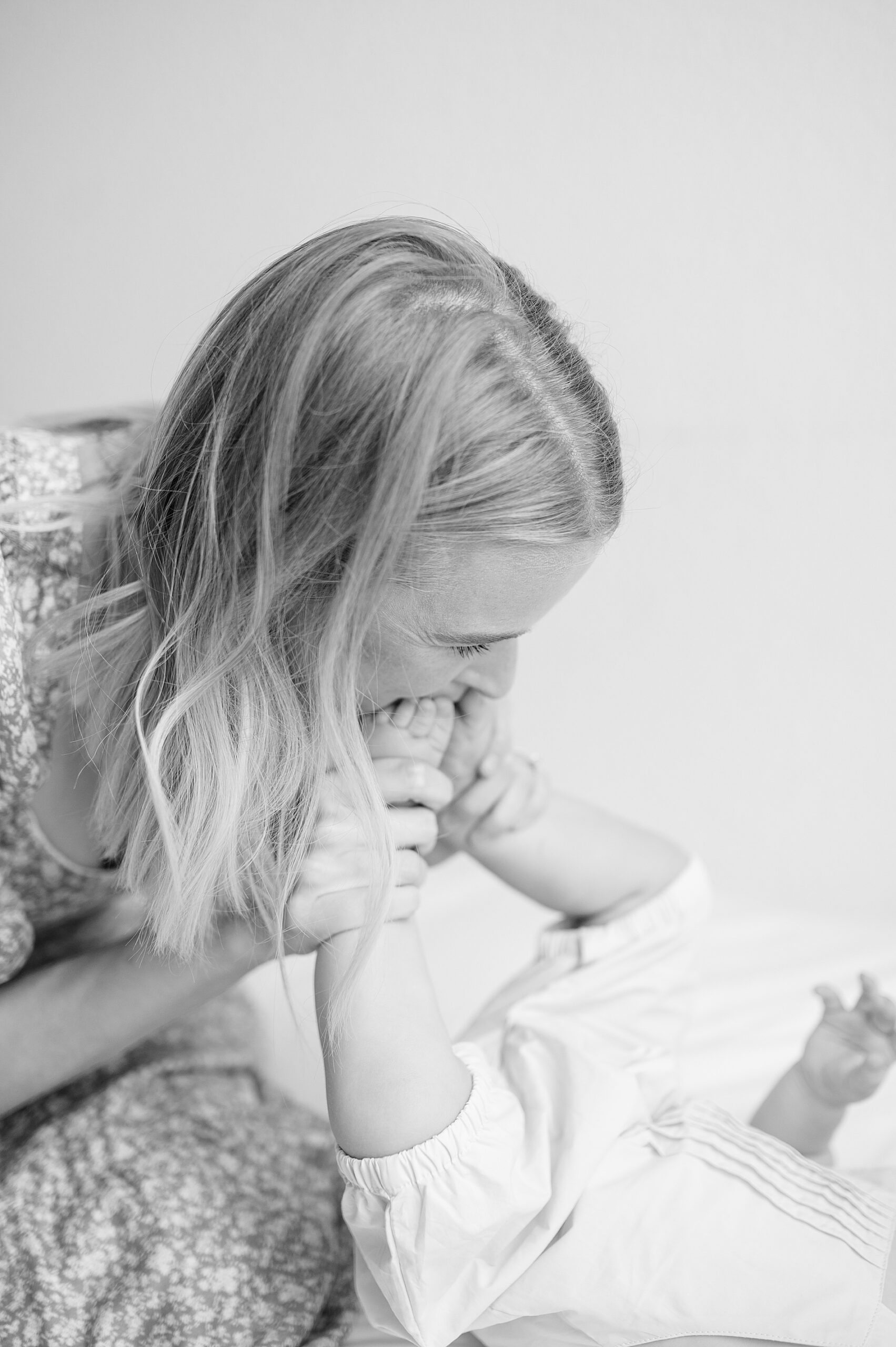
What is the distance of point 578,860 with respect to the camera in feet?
2.69

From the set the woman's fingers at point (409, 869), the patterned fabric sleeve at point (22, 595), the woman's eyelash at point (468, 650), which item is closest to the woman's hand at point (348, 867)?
the woman's fingers at point (409, 869)

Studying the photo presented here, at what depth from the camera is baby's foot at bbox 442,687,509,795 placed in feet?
2.48

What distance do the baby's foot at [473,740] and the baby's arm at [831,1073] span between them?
12.0 inches

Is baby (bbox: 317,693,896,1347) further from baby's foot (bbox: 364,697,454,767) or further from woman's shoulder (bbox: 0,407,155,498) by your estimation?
woman's shoulder (bbox: 0,407,155,498)

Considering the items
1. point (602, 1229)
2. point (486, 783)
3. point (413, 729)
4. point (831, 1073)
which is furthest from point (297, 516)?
point (831, 1073)

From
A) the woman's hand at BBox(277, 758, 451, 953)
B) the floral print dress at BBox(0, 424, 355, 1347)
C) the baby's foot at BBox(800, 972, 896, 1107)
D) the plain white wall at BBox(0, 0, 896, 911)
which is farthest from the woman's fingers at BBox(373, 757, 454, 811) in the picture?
the plain white wall at BBox(0, 0, 896, 911)

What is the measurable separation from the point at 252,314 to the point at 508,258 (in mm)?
640

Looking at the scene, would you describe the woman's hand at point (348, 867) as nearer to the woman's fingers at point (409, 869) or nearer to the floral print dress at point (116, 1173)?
the woman's fingers at point (409, 869)

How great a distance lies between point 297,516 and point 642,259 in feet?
2.47

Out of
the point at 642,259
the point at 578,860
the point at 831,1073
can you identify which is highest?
the point at 642,259

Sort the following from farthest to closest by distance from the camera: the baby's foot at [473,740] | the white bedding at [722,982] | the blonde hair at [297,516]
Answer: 1. the white bedding at [722,982]
2. the baby's foot at [473,740]
3. the blonde hair at [297,516]

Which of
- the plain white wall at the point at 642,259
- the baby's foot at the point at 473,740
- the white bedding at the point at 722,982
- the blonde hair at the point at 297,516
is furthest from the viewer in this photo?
the plain white wall at the point at 642,259

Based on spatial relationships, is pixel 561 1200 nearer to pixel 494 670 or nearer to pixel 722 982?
pixel 494 670

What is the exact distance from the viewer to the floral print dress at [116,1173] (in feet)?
2.03
